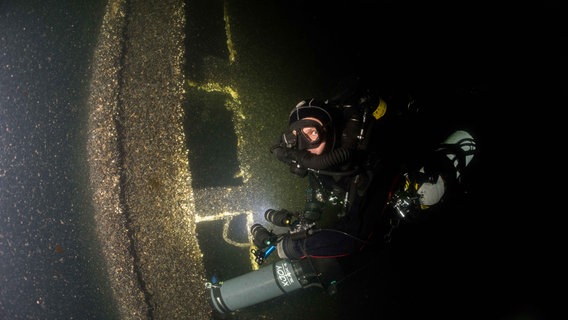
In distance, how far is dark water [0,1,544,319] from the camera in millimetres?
1799

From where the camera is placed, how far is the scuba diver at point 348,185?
1.99m

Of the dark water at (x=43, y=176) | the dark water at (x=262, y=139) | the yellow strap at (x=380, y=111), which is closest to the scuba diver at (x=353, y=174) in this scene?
the yellow strap at (x=380, y=111)

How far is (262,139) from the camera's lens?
283 cm

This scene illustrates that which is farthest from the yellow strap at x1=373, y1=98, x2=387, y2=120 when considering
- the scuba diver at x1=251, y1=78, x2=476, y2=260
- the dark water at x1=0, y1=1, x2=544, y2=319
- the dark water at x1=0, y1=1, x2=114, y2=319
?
the dark water at x1=0, y1=1, x2=114, y2=319

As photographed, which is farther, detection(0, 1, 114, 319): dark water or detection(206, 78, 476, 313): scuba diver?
detection(206, 78, 476, 313): scuba diver

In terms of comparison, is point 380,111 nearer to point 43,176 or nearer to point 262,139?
point 262,139

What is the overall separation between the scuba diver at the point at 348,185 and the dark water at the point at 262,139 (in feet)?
1.20

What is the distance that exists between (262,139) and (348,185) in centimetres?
116

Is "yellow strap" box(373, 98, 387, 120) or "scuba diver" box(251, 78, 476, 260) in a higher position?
"yellow strap" box(373, 98, 387, 120)

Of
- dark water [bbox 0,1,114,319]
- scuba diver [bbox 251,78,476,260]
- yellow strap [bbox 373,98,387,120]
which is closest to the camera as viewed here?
dark water [bbox 0,1,114,319]

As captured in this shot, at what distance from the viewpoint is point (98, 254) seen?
1868mm

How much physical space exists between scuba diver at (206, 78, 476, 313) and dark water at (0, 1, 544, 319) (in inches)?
14.4

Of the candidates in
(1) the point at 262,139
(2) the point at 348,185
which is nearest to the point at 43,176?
(1) the point at 262,139

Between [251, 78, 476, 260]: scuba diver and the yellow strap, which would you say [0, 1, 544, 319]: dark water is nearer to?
the yellow strap
